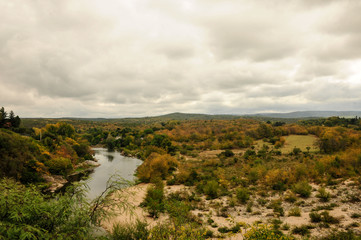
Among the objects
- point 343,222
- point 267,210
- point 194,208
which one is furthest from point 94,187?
point 343,222

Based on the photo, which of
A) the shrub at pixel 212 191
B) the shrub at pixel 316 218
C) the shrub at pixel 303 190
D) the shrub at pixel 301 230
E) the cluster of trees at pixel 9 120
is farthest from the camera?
the cluster of trees at pixel 9 120

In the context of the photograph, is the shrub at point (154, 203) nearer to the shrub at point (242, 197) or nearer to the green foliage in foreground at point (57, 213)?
the shrub at point (242, 197)

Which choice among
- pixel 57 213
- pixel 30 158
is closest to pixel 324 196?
pixel 57 213

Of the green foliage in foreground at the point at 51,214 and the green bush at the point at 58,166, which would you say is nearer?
the green foliage in foreground at the point at 51,214

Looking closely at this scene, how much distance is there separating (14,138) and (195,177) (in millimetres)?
30108

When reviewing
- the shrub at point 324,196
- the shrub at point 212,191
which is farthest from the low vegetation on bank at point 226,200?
the shrub at point 212,191

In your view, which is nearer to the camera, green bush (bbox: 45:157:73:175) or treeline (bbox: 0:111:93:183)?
treeline (bbox: 0:111:93:183)

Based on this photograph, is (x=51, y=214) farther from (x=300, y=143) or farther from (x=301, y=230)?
(x=300, y=143)

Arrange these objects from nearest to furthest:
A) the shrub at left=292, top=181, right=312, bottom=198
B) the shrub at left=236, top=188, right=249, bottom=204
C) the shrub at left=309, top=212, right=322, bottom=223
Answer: the shrub at left=309, top=212, right=322, bottom=223 → the shrub at left=292, top=181, right=312, bottom=198 → the shrub at left=236, top=188, right=249, bottom=204

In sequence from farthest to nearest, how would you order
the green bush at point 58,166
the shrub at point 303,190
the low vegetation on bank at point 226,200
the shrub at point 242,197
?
the green bush at point 58,166 → the shrub at point 242,197 → the shrub at point 303,190 → the low vegetation on bank at point 226,200

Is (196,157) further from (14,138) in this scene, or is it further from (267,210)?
(14,138)

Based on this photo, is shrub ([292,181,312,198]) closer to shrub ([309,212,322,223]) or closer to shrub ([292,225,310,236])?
shrub ([309,212,322,223])

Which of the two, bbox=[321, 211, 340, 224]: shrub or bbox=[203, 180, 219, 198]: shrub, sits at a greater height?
bbox=[321, 211, 340, 224]: shrub

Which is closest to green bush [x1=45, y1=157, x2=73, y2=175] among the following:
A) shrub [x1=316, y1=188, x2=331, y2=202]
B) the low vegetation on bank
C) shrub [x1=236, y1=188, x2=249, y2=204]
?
the low vegetation on bank
